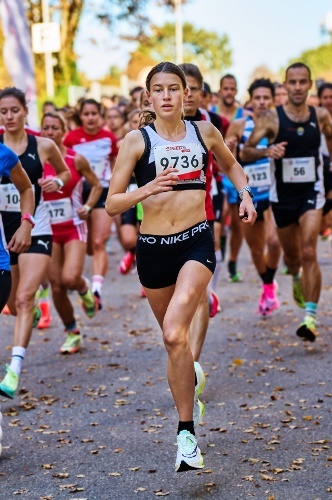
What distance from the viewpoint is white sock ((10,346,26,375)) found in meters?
7.00

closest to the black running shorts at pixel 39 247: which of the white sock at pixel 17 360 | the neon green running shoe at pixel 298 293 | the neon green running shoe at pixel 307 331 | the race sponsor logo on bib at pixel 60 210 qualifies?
the white sock at pixel 17 360

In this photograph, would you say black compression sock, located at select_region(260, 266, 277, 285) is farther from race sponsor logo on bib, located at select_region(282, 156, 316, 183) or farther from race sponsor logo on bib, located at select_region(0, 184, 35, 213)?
race sponsor logo on bib, located at select_region(0, 184, 35, 213)

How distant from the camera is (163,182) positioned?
16.3 ft

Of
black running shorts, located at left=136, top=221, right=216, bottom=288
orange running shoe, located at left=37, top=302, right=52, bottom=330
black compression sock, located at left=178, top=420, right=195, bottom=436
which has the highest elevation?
black running shorts, located at left=136, top=221, right=216, bottom=288

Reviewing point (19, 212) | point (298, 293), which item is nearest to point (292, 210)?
point (298, 293)

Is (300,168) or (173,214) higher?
(173,214)

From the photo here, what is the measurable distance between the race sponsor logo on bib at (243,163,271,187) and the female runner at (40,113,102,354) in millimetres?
2007

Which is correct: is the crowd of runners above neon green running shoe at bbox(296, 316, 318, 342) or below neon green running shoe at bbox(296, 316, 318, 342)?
above

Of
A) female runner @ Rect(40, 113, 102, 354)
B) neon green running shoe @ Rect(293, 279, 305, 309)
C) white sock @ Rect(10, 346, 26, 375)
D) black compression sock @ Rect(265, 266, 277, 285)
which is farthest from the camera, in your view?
black compression sock @ Rect(265, 266, 277, 285)

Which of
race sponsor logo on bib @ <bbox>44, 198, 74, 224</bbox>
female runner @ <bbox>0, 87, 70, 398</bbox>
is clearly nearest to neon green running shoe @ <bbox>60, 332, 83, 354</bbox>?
race sponsor logo on bib @ <bbox>44, 198, 74, 224</bbox>

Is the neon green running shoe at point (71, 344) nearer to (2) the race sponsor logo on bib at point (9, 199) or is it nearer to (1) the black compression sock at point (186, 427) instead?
(2) the race sponsor logo on bib at point (9, 199)

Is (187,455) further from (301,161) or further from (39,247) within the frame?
(301,161)

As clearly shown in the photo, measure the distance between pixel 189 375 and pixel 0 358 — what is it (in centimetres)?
402

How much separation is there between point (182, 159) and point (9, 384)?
7.11 feet
